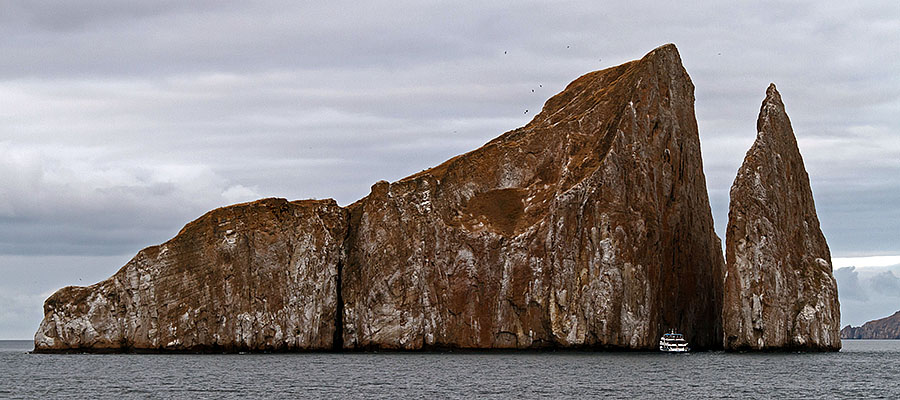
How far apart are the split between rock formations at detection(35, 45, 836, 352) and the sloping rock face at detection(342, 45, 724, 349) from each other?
159 mm

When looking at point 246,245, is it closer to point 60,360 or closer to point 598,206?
point 60,360

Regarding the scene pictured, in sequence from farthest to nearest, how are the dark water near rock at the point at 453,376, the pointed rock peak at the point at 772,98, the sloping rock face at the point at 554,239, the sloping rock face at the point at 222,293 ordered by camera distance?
the pointed rock peak at the point at 772,98 → the sloping rock face at the point at 222,293 → the sloping rock face at the point at 554,239 → the dark water near rock at the point at 453,376

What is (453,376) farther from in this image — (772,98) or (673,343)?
(772,98)

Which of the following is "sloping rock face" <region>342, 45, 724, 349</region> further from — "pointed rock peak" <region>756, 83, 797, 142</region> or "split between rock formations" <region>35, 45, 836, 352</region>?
"pointed rock peak" <region>756, 83, 797, 142</region>

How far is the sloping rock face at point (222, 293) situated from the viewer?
124 meters

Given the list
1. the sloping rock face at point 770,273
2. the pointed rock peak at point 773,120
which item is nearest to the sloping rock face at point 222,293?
the sloping rock face at point 770,273

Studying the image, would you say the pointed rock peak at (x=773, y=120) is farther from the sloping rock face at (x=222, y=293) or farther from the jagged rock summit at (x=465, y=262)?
the sloping rock face at (x=222, y=293)

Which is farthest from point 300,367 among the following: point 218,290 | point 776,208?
point 776,208

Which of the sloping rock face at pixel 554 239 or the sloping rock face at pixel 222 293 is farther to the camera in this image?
the sloping rock face at pixel 222 293

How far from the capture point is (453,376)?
9394cm

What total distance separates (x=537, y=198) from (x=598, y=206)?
821 cm

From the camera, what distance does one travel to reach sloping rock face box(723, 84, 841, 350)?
118 m

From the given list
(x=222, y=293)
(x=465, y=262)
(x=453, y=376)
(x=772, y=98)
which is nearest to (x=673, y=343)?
(x=465, y=262)

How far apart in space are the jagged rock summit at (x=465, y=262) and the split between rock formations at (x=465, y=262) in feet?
0.52
